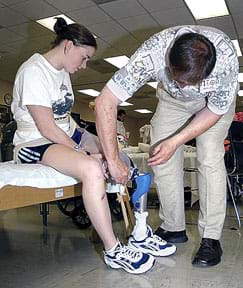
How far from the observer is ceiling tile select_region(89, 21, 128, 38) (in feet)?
18.3

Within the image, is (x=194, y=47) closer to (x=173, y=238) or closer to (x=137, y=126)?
(x=173, y=238)

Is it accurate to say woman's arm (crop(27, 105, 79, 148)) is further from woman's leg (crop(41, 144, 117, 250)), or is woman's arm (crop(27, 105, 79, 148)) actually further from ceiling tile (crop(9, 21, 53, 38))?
ceiling tile (crop(9, 21, 53, 38))

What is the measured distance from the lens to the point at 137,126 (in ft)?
56.4

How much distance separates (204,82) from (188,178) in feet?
8.78

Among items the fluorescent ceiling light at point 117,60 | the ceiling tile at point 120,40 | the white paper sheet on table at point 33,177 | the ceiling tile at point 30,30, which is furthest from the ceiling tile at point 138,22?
the white paper sheet on table at point 33,177

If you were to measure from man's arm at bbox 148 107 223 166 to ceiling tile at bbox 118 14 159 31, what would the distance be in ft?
13.0

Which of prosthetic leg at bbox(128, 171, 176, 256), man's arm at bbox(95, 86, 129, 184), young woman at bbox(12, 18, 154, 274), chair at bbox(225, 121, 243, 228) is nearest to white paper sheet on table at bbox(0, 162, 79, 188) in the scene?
young woman at bbox(12, 18, 154, 274)

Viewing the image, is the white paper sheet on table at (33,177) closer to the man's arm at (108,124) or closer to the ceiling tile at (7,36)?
the man's arm at (108,124)

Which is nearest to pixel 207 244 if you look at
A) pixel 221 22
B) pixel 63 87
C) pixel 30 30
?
pixel 63 87

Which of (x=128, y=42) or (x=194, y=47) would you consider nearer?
(x=194, y=47)

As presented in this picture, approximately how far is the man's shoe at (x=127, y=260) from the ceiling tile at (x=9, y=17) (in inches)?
169

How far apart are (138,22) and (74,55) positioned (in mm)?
3914

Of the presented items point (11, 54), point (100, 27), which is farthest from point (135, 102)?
point (100, 27)

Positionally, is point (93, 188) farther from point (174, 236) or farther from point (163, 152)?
point (174, 236)
